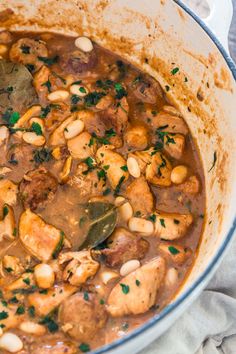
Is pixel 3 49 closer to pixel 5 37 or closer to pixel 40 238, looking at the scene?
pixel 5 37

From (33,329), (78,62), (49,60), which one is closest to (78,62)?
(78,62)

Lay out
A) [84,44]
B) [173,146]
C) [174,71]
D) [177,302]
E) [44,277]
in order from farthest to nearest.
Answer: [84,44] → [174,71] → [173,146] → [44,277] → [177,302]

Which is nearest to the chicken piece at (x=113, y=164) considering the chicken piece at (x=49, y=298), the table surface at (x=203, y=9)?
the chicken piece at (x=49, y=298)

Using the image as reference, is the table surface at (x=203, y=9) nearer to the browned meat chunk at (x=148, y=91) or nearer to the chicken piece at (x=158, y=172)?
the browned meat chunk at (x=148, y=91)

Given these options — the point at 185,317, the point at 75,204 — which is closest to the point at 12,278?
the point at 75,204

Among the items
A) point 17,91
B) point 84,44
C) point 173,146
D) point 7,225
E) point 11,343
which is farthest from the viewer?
point 84,44

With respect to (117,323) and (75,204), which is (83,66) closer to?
(75,204)
